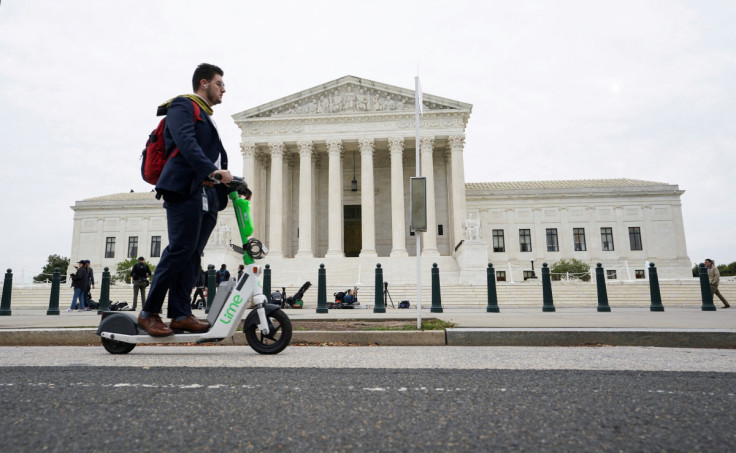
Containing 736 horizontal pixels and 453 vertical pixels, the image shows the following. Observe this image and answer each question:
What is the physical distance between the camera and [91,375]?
2.96m

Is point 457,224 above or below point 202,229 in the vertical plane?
above

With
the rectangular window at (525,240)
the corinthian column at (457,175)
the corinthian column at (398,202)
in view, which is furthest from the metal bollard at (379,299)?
the rectangular window at (525,240)

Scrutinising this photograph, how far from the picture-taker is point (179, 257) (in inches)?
151

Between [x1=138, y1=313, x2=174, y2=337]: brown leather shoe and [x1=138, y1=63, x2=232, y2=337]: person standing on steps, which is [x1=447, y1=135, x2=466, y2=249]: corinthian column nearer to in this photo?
[x1=138, y1=63, x2=232, y2=337]: person standing on steps

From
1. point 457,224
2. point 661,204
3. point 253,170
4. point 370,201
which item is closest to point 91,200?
point 253,170

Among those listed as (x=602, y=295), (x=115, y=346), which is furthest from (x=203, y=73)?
(x=602, y=295)

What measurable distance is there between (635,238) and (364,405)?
148 ft

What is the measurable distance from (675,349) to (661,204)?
139 feet

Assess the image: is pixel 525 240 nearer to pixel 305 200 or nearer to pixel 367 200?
pixel 367 200

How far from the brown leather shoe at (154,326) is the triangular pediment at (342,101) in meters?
31.9

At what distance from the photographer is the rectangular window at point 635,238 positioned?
40.7m

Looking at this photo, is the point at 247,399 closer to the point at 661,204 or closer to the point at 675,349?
the point at 675,349

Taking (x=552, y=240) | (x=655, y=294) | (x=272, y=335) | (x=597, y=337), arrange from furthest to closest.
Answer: (x=552, y=240) < (x=655, y=294) < (x=597, y=337) < (x=272, y=335)

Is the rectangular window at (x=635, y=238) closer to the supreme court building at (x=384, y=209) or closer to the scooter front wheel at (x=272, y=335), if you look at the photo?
the supreme court building at (x=384, y=209)
